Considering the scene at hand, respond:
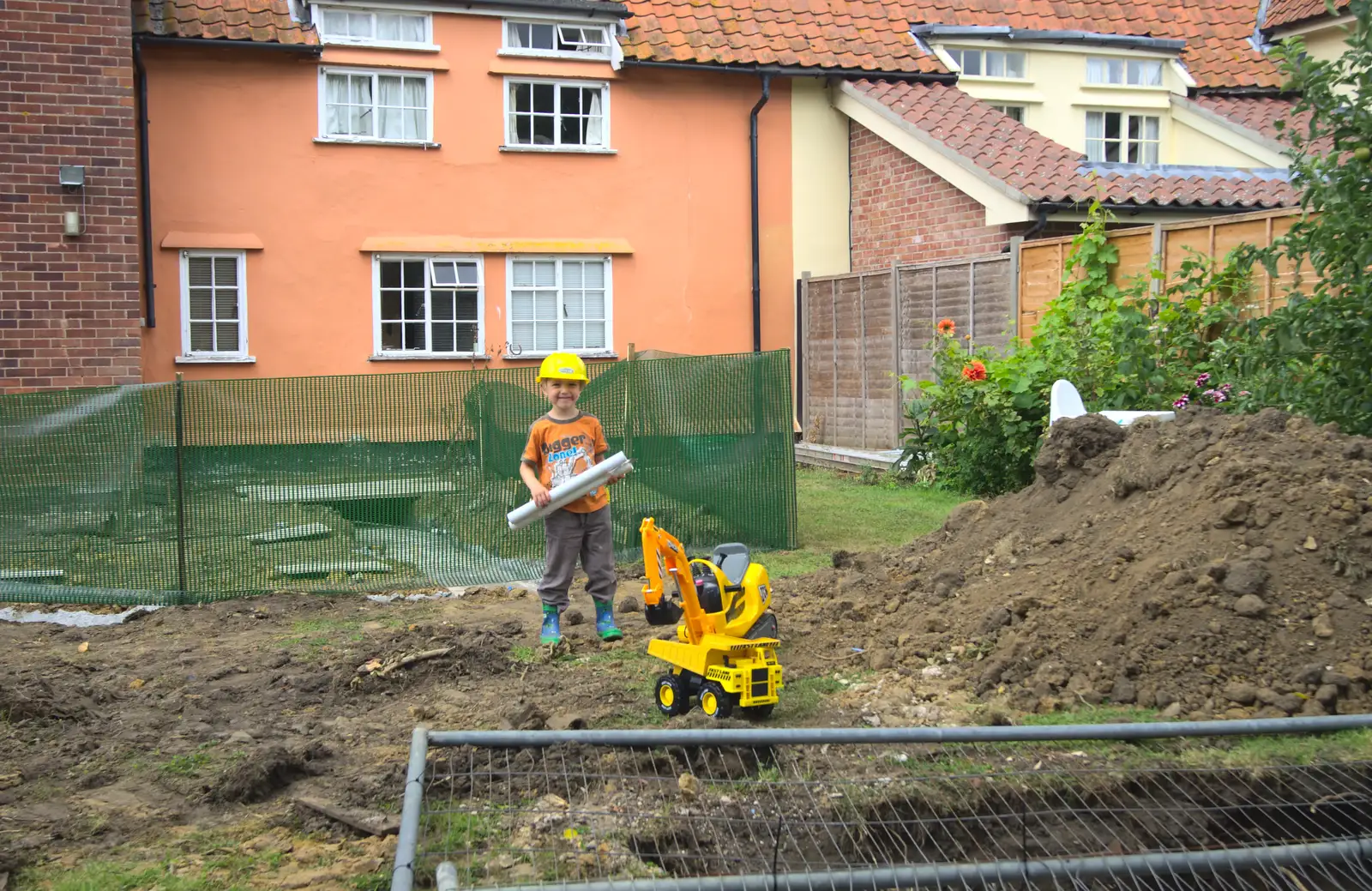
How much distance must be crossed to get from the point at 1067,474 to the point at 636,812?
4.93 metres

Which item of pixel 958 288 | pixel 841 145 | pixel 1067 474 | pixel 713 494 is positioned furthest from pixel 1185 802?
pixel 841 145

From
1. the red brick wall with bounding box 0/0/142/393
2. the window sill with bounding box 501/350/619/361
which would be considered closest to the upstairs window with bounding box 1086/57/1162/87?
the window sill with bounding box 501/350/619/361

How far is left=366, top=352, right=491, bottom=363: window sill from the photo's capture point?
17766mm

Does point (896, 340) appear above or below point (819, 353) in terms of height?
above

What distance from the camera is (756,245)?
19391 mm

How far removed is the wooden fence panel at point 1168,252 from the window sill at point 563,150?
6.65m

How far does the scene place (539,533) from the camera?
10.6 m

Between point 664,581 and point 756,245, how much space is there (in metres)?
13.5

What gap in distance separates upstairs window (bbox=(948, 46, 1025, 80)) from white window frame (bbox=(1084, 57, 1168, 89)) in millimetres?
1209

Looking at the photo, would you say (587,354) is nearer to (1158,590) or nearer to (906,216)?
(906,216)

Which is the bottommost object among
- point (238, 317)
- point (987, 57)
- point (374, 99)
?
point (238, 317)

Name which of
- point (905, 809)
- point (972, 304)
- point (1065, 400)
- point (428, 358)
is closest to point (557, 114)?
point (428, 358)

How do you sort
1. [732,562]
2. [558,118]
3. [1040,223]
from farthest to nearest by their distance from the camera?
[558,118] → [1040,223] → [732,562]

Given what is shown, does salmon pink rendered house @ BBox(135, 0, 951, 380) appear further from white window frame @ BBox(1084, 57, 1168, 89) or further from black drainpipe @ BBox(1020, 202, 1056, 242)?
black drainpipe @ BBox(1020, 202, 1056, 242)
